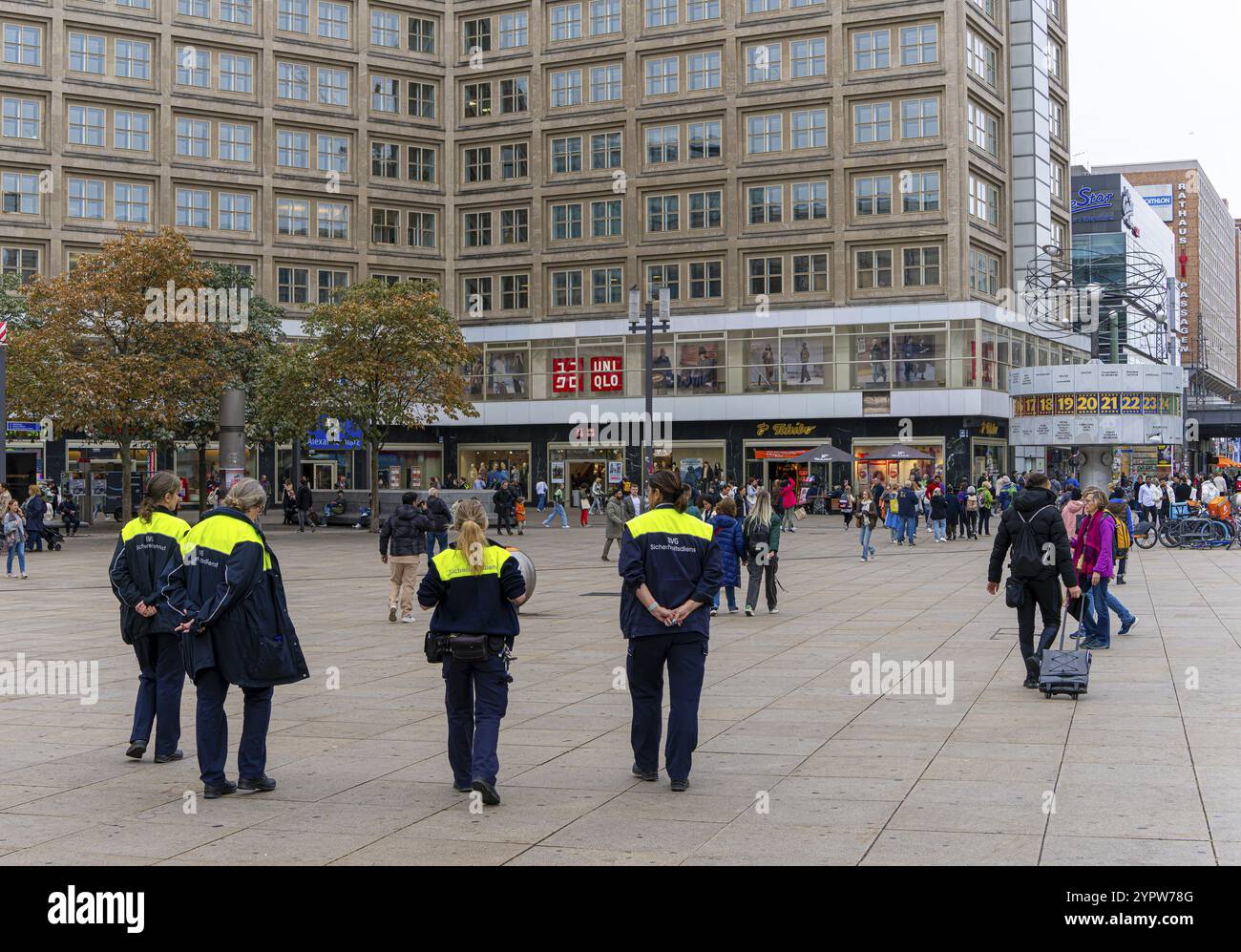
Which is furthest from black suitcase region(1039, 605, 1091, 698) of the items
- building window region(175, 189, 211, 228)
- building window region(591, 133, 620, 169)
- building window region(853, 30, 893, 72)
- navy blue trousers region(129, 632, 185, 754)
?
building window region(175, 189, 211, 228)

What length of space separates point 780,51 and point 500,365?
18.7 m

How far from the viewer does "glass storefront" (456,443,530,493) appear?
62.8m

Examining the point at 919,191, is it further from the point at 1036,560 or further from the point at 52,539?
the point at 1036,560

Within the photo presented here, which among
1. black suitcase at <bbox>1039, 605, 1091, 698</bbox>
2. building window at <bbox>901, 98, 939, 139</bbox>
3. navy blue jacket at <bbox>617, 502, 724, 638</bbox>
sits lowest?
black suitcase at <bbox>1039, 605, 1091, 698</bbox>

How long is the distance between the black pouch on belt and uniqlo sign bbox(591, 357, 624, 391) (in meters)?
52.8

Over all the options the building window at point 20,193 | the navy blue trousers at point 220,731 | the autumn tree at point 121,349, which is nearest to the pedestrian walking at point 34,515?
the autumn tree at point 121,349

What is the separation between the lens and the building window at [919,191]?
182ft

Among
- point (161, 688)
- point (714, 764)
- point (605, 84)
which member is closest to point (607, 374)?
point (605, 84)

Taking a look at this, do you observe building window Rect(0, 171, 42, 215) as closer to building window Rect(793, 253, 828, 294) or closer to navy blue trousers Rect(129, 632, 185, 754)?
building window Rect(793, 253, 828, 294)

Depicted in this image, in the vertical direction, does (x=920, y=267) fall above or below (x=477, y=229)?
below

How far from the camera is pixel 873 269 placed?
5619 centimetres

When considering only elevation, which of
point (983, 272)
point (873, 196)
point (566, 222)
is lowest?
point (983, 272)

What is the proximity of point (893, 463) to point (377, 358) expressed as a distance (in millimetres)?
23300
